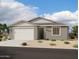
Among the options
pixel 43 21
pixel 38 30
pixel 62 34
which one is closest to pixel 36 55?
pixel 62 34

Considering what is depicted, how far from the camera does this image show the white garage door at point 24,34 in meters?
27.6

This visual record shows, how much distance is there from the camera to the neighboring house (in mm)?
27266

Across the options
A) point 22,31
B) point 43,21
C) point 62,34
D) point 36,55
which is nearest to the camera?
point 36,55

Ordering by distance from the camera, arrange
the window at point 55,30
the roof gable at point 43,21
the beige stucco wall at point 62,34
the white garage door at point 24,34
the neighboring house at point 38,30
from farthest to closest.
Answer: the roof gable at point 43,21
the white garage door at point 24,34
the window at point 55,30
the neighboring house at point 38,30
the beige stucco wall at point 62,34

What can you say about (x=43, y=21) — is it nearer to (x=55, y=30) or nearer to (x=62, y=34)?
(x=55, y=30)

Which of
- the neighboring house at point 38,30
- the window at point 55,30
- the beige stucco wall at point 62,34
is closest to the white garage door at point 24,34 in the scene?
the neighboring house at point 38,30

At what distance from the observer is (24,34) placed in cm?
2784

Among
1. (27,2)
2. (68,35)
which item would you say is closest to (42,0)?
(27,2)

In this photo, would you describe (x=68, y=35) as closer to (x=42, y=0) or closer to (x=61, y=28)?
(x=61, y=28)

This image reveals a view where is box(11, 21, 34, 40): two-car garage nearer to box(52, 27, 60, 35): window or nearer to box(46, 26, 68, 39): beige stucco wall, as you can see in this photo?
box(46, 26, 68, 39): beige stucco wall

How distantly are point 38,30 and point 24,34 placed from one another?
1989 mm

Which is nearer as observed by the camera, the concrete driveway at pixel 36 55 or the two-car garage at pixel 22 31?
the concrete driveway at pixel 36 55

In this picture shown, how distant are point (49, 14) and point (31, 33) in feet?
16.8

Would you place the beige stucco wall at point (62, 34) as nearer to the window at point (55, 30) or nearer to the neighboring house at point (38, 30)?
the neighboring house at point (38, 30)
